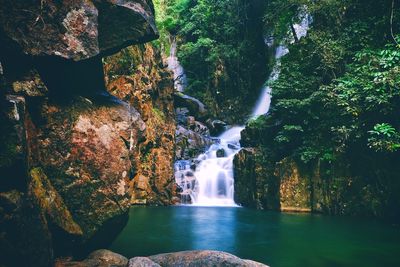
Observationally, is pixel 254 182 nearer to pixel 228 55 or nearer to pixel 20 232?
pixel 20 232

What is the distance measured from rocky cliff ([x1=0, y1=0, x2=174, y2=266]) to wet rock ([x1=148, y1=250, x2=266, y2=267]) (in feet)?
4.39

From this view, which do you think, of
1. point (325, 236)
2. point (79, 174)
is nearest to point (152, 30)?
point (79, 174)

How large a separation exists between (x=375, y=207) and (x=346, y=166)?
6.06 feet

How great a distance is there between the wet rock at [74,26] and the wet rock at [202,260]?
412cm

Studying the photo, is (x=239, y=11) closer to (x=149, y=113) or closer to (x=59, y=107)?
(x=149, y=113)

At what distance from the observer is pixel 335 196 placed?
1368 centimetres

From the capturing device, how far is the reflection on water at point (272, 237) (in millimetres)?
7902

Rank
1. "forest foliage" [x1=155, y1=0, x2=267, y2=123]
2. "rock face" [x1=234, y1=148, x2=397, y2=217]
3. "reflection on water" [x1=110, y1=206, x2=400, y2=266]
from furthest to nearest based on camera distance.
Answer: "forest foliage" [x1=155, y1=0, x2=267, y2=123] → "rock face" [x1=234, y1=148, x2=397, y2=217] → "reflection on water" [x1=110, y1=206, x2=400, y2=266]

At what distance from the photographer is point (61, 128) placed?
6230mm

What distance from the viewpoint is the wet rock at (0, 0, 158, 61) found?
5.54 m

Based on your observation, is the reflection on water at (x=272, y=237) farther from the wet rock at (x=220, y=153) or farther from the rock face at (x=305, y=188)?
the wet rock at (x=220, y=153)

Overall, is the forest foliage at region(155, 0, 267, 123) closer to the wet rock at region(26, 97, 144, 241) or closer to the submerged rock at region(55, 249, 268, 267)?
the wet rock at region(26, 97, 144, 241)

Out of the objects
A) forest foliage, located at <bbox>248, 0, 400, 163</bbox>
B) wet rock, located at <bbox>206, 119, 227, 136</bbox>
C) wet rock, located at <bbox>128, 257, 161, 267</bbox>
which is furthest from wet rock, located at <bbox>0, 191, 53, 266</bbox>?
wet rock, located at <bbox>206, 119, 227, 136</bbox>

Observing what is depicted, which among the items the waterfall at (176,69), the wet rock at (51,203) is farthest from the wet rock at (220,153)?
the wet rock at (51,203)
